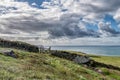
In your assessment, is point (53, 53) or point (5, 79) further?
point (53, 53)

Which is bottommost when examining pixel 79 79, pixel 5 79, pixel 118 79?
pixel 118 79

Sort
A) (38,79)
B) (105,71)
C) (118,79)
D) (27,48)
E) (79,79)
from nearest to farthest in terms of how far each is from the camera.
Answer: (38,79) < (79,79) < (118,79) < (105,71) < (27,48)

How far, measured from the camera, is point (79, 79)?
27969mm

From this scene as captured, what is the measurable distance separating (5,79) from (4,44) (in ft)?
123

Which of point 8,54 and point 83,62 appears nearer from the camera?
point 8,54

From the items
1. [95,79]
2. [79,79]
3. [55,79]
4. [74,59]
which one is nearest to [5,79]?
[55,79]

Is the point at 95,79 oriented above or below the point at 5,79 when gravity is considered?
below

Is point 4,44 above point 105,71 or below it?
above

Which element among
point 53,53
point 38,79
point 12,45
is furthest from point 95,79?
point 12,45

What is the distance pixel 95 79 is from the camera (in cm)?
3347

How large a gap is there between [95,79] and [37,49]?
80.4 ft

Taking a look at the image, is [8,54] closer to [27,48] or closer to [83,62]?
[27,48]

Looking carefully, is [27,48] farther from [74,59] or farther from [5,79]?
[5,79]

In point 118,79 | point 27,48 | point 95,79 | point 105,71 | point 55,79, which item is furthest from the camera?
point 27,48
